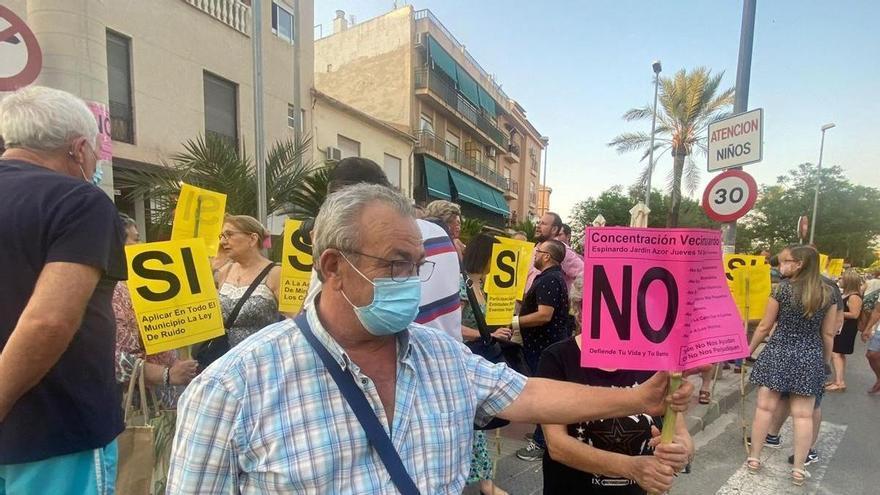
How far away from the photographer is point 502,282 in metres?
4.16

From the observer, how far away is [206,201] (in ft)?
11.4

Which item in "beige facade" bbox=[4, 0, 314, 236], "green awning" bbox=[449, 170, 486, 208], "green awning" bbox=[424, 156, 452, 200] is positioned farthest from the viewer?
"green awning" bbox=[449, 170, 486, 208]

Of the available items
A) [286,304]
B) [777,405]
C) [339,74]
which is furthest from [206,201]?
[339,74]

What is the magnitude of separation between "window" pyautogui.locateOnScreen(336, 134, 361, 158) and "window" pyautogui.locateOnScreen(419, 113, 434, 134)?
6559mm

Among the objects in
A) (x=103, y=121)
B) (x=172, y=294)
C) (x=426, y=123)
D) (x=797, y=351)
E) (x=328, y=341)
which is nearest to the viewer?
(x=328, y=341)

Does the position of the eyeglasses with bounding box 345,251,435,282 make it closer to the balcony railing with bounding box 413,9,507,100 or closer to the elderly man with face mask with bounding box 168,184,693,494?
the elderly man with face mask with bounding box 168,184,693,494

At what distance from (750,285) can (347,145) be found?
538 inches

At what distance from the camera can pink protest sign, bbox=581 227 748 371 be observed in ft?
4.74

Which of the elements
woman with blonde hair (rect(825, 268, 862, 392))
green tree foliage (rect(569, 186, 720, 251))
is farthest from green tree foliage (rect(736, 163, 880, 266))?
woman with blonde hair (rect(825, 268, 862, 392))

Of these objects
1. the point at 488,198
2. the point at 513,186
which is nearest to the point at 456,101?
the point at 488,198

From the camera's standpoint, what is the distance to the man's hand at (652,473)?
1.52m

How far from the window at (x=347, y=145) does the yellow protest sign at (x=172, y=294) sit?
1321cm

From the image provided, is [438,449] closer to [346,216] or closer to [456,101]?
[346,216]

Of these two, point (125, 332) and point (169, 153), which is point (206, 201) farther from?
point (169, 153)
